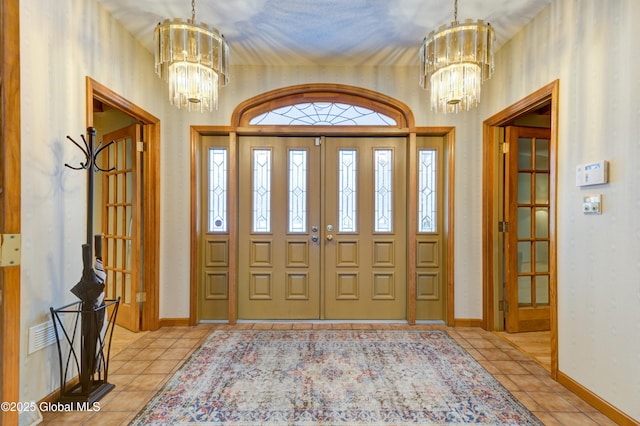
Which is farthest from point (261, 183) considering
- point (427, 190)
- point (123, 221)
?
point (427, 190)

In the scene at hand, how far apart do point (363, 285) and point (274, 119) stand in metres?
2.18

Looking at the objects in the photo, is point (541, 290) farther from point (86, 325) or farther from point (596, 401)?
point (86, 325)

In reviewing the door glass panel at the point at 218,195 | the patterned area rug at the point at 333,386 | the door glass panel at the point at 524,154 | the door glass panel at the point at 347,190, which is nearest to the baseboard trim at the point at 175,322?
the patterned area rug at the point at 333,386

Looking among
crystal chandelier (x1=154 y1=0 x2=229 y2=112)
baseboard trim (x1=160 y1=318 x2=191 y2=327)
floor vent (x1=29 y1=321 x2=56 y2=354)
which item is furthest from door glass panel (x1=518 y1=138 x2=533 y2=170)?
floor vent (x1=29 y1=321 x2=56 y2=354)

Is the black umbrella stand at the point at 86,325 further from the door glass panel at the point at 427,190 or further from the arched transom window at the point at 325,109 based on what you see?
the door glass panel at the point at 427,190

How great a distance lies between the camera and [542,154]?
3541 millimetres

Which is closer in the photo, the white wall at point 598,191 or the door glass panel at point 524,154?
the white wall at point 598,191

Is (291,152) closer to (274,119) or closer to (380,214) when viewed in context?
(274,119)

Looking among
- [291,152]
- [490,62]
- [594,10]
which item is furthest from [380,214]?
[594,10]

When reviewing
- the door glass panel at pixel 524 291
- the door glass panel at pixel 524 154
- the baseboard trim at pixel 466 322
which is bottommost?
the baseboard trim at pixel 466 322

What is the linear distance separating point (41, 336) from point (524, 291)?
4.17 meters

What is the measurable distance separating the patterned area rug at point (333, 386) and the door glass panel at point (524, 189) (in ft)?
5.62

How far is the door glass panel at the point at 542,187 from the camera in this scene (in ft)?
11.6

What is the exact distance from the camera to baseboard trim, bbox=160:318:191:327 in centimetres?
356
